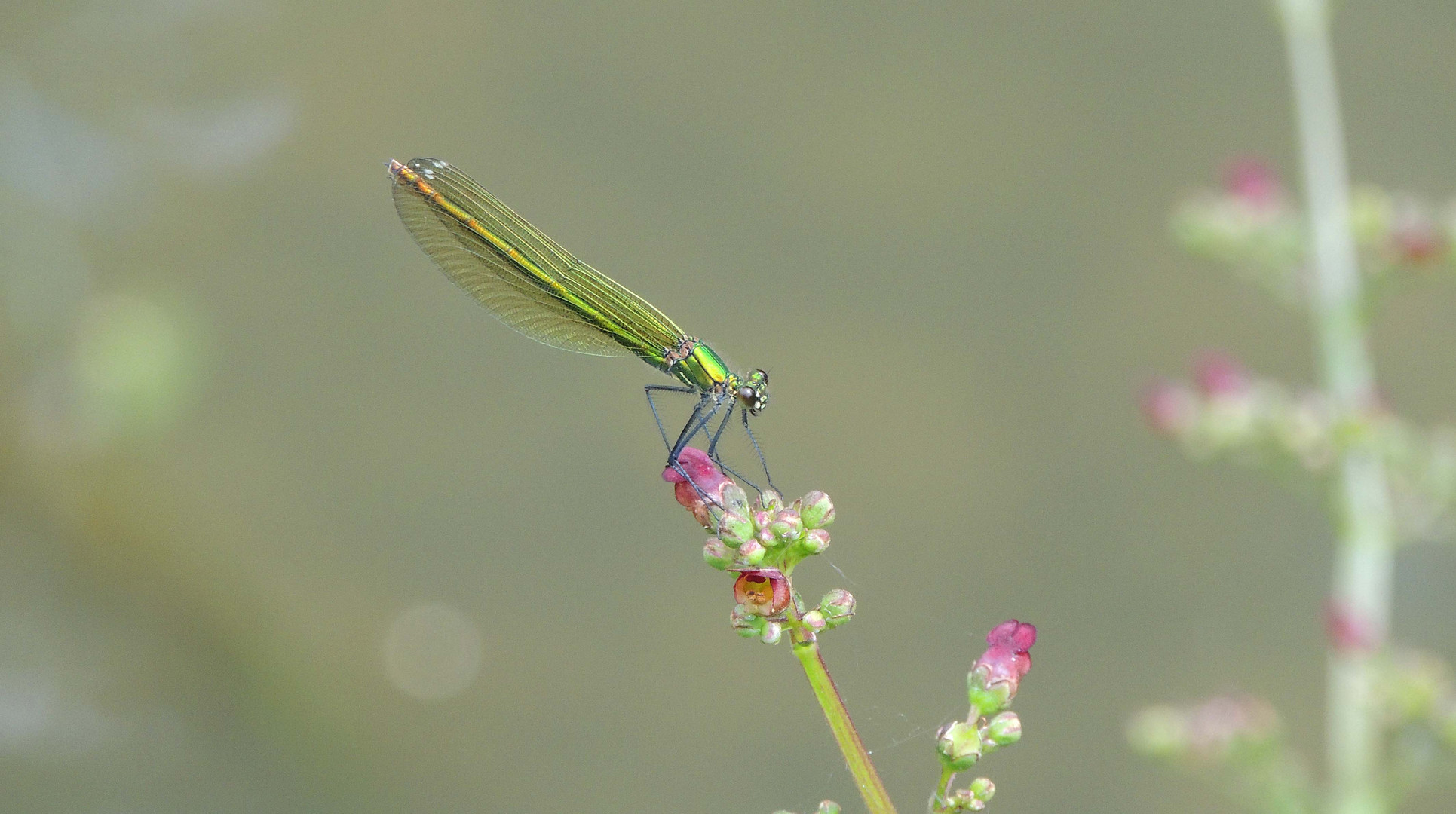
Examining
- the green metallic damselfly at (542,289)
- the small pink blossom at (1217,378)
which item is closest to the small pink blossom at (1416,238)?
the small pink blossom at (1217,378)

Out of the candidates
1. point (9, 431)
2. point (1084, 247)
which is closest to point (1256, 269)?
point (1084, 247)

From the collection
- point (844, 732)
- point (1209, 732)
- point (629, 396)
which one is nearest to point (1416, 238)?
point (1209, 732)

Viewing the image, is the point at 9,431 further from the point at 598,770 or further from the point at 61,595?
the point at 598,770

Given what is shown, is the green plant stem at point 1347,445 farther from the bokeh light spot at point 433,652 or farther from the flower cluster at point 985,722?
the bokeh light spot at point 433,652

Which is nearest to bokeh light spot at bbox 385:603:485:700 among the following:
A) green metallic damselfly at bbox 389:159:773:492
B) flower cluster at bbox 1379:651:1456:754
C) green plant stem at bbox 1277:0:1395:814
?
green metallic damselfly at bbox 389:159:773:492

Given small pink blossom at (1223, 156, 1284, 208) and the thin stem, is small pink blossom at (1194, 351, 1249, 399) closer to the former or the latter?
small pink blossom at (1223, 156, 1284, 208)

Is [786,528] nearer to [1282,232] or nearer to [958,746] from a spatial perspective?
[958,746]
